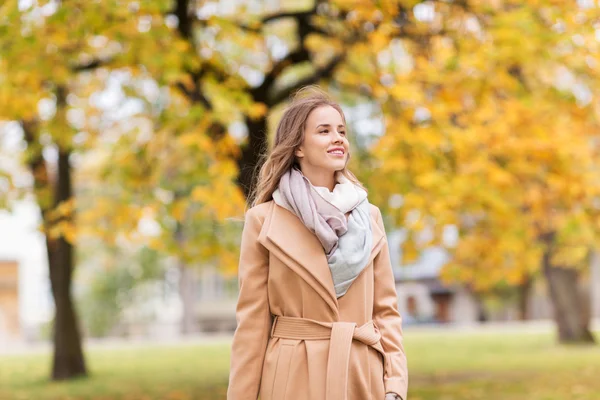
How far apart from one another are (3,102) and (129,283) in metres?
28.6

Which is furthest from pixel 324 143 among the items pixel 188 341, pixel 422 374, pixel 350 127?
pixel 188 341

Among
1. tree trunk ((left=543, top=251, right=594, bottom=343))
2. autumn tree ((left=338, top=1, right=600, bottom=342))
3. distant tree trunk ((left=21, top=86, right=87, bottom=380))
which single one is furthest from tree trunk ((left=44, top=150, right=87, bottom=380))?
→ tree trunk ((left=543, top=251, right=594, bottom=343))

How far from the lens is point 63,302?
50.9 feet

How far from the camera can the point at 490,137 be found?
9.97m

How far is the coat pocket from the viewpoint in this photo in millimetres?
3150

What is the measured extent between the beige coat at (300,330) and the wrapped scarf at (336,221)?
0.05 meters

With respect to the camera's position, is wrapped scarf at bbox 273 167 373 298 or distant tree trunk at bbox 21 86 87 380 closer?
wrapped scarf at bbox 273 167 373 298

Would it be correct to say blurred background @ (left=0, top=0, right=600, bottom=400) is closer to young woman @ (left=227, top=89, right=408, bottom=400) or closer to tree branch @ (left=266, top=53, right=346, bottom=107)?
tree branch @ (left=266, top=53, right=346, bottom=107)

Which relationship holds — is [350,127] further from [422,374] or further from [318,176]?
[318,176]

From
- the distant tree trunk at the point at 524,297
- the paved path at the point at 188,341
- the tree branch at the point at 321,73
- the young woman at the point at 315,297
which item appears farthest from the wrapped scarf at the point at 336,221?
the distant tree trunk at the point at 524,297

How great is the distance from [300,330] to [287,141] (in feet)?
2.36

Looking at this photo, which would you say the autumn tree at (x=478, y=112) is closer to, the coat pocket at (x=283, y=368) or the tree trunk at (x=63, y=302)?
the coat pocket at (x=283, y=368)

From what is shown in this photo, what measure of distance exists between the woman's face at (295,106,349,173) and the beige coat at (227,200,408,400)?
23 cm

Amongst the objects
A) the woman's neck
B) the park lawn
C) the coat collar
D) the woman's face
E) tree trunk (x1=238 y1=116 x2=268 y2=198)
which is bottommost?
the park lawn
